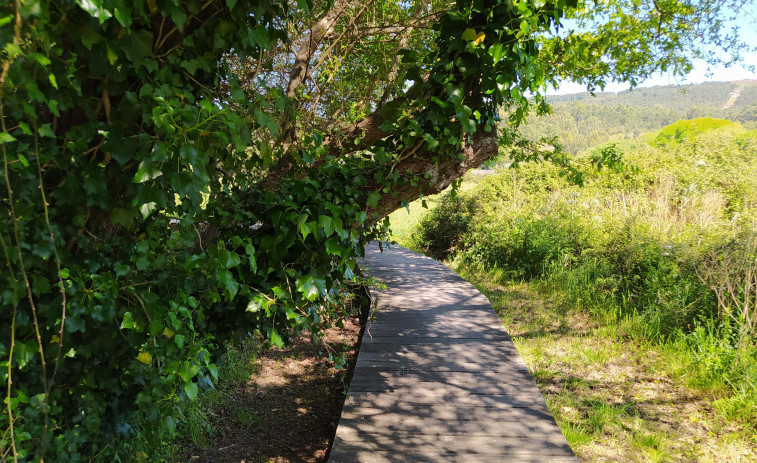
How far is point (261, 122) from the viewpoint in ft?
5.26

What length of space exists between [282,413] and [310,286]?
2376 millimetres

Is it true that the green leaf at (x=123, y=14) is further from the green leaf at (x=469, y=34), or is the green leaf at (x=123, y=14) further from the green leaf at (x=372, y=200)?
the green leaf at (x=469, y=34)

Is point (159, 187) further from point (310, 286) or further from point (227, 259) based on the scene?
point (310, 286)

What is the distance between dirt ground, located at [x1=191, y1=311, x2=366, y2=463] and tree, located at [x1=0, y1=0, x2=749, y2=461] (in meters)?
0.96

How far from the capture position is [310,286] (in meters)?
2.09

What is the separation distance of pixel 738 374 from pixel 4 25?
17.1 ft

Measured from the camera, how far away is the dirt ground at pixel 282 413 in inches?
132

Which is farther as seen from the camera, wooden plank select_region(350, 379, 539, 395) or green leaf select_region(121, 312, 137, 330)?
wooden plank select_region(350, 379, 539, 395)

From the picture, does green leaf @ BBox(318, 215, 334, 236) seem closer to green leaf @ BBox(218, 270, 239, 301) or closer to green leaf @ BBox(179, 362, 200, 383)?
green leaf @ BBox(218, 270, 239, 301)

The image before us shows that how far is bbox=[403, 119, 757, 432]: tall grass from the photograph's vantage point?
4242 millimetres

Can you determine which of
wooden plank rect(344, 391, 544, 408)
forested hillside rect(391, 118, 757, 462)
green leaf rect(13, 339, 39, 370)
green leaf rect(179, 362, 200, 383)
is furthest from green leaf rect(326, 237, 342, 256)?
wooden plank rect(344, 391, 544, 408)

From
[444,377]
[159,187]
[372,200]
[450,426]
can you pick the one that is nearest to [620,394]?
[444,377]

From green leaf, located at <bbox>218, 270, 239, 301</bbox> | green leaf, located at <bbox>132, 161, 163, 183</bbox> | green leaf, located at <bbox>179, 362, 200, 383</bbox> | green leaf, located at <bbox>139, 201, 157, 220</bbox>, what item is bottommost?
green leaf, located at <bbox>179, 362, 200, 383</bbox>

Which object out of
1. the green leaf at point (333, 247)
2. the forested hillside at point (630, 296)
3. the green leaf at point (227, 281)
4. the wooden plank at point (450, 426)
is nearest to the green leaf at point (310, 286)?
the green leaf at point (333, 247)
